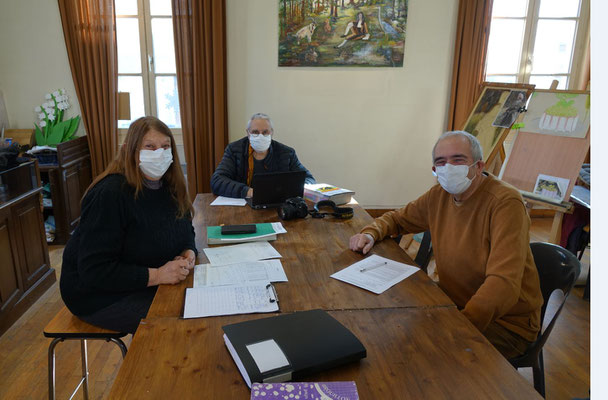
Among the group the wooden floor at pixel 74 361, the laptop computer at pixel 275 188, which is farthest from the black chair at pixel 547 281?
the laptop computer at pixel 275 188

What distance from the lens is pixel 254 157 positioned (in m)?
3.01

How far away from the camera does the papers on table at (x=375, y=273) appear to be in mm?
1533

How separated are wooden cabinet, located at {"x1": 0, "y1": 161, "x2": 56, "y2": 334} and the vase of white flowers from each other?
1.18 m

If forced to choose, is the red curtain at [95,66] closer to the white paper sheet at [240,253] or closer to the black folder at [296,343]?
the white paper sheet at [240,253]

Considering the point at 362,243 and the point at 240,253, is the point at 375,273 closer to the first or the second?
the point at 362,243

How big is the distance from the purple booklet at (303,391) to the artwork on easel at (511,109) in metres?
2.99

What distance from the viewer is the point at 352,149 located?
Result: 4.47 m

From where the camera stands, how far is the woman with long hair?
156cm

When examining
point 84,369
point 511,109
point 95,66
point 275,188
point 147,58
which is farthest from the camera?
point 147,58

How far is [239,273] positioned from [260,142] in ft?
4.84

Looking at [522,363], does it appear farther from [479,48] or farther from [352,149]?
[479,48]

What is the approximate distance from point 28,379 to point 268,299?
1.54m

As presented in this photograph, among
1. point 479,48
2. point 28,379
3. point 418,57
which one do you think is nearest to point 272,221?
point 28,379

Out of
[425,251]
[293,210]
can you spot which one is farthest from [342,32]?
[425,251]
